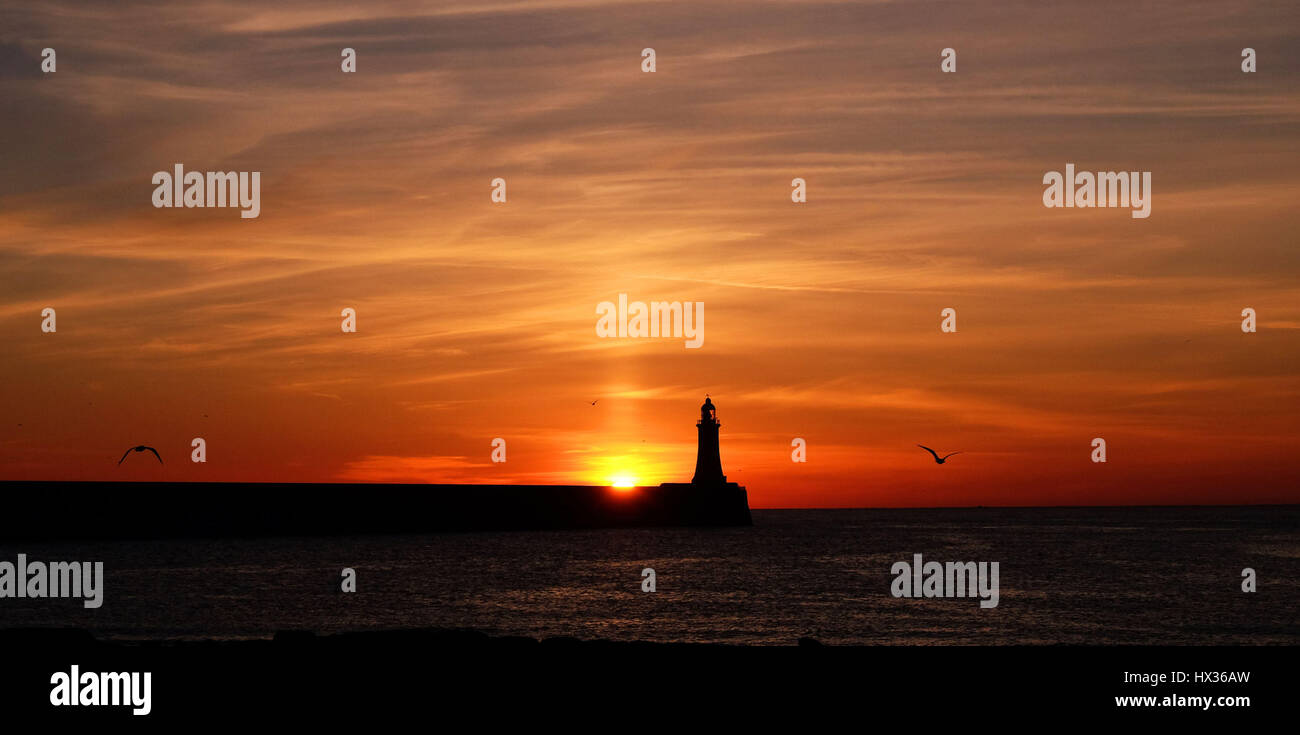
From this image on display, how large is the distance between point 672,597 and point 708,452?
169ft

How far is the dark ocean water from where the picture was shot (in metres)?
35.2

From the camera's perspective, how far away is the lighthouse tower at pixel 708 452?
94.1m

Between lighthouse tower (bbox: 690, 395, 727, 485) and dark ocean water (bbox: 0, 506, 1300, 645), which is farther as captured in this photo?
lighthouse tower (bbox: 690, 395, 727, 485)

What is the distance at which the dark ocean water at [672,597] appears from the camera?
3525 cm

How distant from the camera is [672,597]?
45125 mm

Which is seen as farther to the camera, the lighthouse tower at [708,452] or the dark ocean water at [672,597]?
the lighthouse tower at [708,452]

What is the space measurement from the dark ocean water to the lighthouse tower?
13.1 meters

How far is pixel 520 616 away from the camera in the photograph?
39406mm

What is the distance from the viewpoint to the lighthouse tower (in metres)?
94.1

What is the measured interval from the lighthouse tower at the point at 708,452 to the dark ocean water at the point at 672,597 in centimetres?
1315

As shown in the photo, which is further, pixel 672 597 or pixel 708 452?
pixel 708 452

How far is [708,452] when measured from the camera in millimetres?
96500
